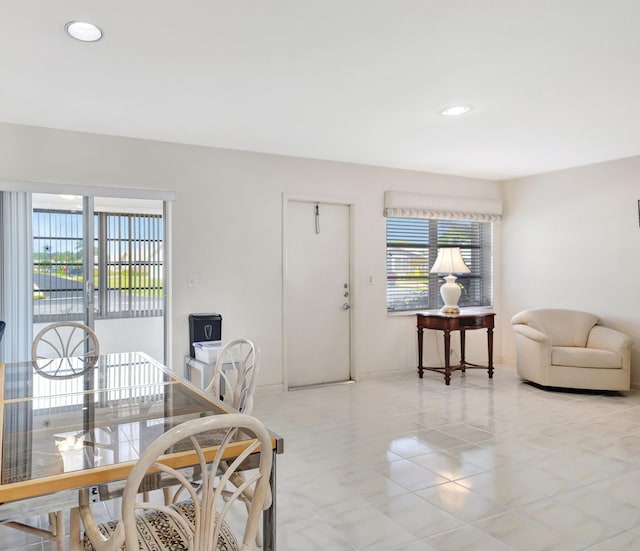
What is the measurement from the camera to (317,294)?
5.34 meters

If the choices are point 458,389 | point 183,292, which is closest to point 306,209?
point 183,292

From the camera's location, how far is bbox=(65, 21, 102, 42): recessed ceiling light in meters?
2.34

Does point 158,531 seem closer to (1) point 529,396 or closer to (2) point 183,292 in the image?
(2) point 183,292

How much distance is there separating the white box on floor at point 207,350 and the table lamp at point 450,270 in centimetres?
265

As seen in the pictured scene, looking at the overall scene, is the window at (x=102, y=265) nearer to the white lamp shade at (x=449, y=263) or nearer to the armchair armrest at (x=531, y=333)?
the white lamp shade at (x=449, y=263)

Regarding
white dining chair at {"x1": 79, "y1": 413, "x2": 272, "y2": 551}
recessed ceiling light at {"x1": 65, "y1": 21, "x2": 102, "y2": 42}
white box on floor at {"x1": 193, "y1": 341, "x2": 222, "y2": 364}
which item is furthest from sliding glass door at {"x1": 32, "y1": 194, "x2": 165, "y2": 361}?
white dining chair at {"x1": 79, "y1": 413, "x2": 272, "y2": 551}

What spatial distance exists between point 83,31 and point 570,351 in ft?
15.8

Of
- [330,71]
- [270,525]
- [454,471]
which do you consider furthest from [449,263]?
[270,525]

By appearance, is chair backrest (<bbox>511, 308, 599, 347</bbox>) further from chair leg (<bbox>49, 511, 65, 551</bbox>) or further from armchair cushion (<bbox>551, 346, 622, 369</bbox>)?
chair leg (<bbox>49, 511, 65, 551</bbox>)

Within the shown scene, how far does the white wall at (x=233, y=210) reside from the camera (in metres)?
4.09

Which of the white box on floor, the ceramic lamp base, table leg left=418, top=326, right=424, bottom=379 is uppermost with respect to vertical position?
the ceramic lamp base

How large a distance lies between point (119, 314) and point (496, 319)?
180 inches

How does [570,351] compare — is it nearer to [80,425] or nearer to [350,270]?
[350,270]

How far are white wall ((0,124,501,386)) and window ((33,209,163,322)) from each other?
22 centimetres
